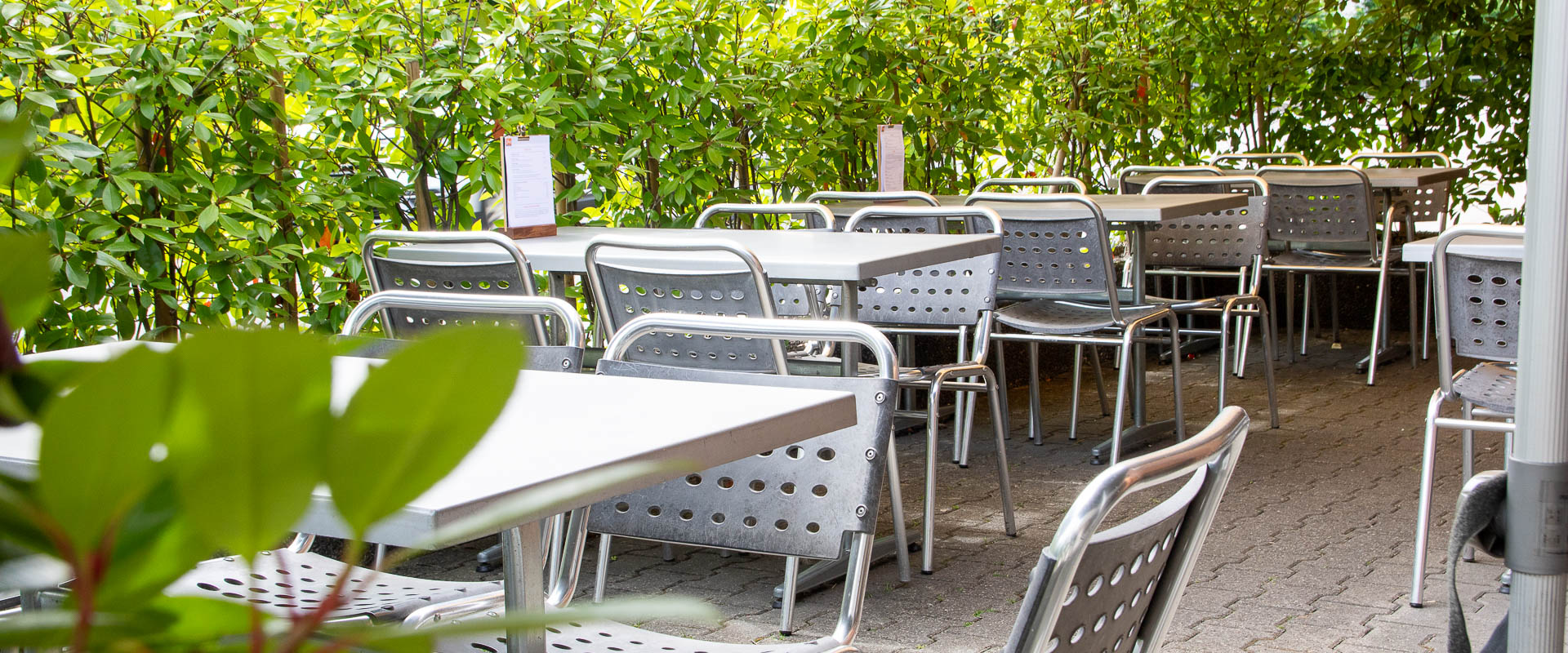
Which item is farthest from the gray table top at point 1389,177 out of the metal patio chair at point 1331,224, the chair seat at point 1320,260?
the chair seat at point 1320,260

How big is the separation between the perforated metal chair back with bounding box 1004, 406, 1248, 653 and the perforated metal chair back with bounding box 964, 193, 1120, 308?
264 centimetres

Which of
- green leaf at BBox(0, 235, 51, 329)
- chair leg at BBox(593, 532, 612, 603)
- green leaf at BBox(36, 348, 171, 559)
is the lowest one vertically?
chair leg at BBox(593, 532, 612, 603)

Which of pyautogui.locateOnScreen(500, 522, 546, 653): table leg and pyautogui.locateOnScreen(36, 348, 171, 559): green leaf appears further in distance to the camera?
pyautogui.locateOnScreen(500, 522, 546, 653): table leg

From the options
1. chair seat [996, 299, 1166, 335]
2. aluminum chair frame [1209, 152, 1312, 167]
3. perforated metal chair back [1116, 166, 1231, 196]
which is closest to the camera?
chair seat [996, 299, 1166, 335]

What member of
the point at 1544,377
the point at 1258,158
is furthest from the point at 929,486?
the point at 1258,158

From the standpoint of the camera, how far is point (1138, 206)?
4.18 metres

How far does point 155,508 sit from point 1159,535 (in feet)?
3.07

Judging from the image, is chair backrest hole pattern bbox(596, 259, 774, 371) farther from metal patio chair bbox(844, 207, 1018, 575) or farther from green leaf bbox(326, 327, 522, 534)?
green leaf bbox(326, 327, 522, 534)

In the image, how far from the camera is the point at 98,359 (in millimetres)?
151

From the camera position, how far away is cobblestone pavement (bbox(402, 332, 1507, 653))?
8.68 ft

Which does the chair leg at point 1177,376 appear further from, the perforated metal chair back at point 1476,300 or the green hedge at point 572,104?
the perforated metal chair back at point 1476,300

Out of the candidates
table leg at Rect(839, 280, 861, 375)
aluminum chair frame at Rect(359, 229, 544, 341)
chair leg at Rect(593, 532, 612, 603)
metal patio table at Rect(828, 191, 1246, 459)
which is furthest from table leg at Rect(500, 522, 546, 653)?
metal patio table at Rect(828, 191, 1246, 459)

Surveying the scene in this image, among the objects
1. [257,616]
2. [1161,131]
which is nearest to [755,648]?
[257,616]

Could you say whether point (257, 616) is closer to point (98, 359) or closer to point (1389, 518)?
point (98, 359)
